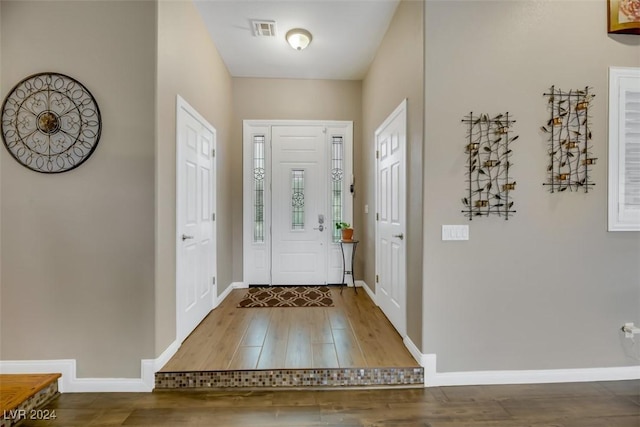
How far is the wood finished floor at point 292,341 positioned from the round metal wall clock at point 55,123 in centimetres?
166

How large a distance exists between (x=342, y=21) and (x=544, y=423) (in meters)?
3.60

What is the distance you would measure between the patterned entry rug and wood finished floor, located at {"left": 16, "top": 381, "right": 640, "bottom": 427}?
1437 mm

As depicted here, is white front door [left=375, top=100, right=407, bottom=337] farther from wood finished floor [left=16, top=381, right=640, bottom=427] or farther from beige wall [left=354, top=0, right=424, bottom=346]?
wood finished floor [left=16, top=381, right=640, bottom=427]

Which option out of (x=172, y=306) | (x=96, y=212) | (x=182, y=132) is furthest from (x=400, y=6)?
(x=172, y=306)

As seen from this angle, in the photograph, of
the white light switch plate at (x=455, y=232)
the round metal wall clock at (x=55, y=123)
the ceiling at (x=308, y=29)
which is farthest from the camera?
the ceiling at (x=308, y=29)

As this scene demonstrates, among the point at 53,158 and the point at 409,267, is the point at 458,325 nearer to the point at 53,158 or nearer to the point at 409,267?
the point at 409,267

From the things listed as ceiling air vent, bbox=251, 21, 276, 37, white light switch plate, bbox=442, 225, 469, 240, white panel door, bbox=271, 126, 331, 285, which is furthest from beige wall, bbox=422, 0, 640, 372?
white panel door, bbox=271, 126, 331, 285

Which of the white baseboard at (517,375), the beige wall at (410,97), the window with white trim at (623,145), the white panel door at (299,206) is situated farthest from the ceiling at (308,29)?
the white baseboard at (517,375)

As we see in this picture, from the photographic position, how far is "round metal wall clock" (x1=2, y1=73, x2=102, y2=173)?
1991 millimetres

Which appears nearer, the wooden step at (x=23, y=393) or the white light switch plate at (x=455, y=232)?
the wooden step at (x=23, y=393)

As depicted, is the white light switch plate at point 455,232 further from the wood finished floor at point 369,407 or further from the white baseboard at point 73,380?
the white baseboard at point 73,380

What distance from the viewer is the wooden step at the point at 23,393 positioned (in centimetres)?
167

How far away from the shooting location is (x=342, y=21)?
291 centimetres

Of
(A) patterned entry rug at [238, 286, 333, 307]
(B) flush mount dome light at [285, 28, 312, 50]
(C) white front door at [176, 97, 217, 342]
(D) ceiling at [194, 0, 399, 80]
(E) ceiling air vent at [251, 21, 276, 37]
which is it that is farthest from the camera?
(A) patterned entry rug at [238, 286, 333, 307]
